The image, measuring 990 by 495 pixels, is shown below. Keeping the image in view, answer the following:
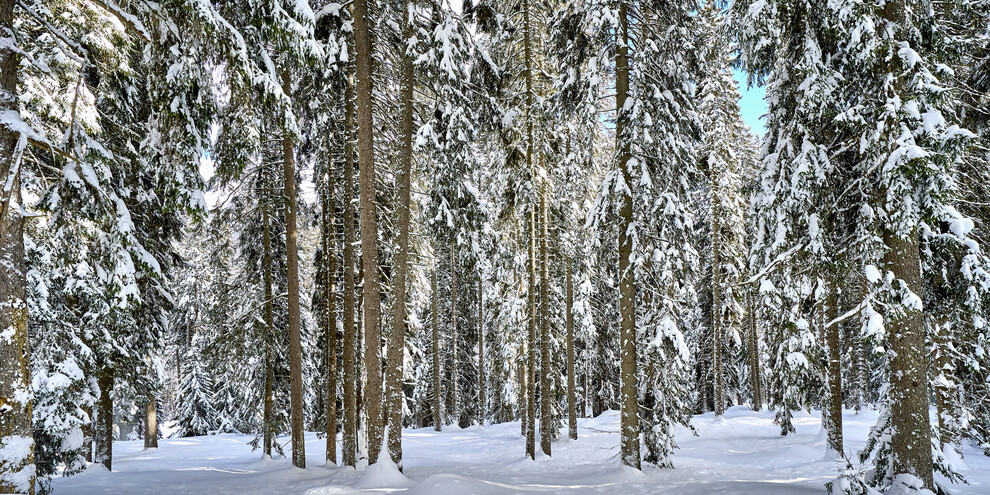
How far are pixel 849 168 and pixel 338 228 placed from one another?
13.8 metres

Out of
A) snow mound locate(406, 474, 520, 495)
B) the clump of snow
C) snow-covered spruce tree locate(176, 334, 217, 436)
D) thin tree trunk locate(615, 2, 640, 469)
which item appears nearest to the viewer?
the clump of snow

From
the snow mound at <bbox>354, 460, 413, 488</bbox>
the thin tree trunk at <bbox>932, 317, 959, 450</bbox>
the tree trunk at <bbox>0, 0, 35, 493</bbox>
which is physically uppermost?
the tree trunk at <bbox>0, 0, 35, 493</bbox>

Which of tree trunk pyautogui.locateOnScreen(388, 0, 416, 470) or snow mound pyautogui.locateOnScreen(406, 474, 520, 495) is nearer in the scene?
snow mound pyautogui.locateOnScreen(406, 474, 520, 495)

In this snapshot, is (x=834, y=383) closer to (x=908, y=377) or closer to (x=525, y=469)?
(x=908, y=377)

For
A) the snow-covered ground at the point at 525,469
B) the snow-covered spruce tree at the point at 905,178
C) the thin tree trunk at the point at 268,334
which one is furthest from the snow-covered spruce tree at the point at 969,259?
A: the thin tree trunk at the point at 268,334

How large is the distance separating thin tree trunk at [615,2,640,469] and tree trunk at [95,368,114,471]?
42.5 ft

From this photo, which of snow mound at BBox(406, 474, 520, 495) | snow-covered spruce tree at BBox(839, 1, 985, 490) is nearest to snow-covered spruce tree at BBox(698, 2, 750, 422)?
snow-covered spruce tree at BBox(839, 1, 985, 490)

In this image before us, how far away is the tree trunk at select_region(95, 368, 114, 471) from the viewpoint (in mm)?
15242

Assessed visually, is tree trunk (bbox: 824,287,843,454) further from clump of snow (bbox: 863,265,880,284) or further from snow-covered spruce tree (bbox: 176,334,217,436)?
snow-covered spruce tree (bbox: 176,334,217,436)

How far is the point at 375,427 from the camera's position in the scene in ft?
36.3

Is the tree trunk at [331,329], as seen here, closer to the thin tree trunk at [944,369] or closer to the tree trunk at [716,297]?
the thin tree trunk at [944,369]

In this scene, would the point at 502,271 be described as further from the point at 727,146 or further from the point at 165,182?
the point at 165,182

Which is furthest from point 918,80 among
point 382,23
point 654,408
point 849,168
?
point 382,23

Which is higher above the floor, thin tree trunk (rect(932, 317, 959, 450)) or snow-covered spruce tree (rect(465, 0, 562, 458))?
snow-covered spruce tree (rect(465, 0, 562, 458))
